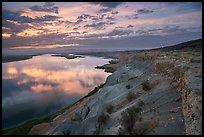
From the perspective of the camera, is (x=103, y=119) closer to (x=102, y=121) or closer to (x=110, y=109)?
(x=102, y=121)

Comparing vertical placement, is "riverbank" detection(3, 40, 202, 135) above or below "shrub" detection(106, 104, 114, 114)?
above

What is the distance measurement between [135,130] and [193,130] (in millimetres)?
4188

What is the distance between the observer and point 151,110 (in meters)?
19.1

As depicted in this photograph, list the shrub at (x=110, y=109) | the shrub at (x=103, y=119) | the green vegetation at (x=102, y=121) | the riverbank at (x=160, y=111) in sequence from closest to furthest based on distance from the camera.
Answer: the riverbank at (x=160, y=111) < the green vegetation at (x=102, y=121) < the shrub at (x=103, y=119) < the shrub at (x=110, y=109)

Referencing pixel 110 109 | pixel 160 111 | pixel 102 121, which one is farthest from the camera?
pixel 110 109

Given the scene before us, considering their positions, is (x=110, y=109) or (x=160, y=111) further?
(x=110, y=109)

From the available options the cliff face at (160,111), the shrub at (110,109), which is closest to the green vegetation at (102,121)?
the cliff face at (160,111)

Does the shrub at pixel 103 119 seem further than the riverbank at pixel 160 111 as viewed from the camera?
Yes

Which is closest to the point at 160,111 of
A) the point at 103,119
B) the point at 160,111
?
the point at 160,111

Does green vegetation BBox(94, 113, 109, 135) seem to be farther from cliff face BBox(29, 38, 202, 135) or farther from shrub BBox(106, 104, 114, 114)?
shrub BBox(106, 104, 114, 114)

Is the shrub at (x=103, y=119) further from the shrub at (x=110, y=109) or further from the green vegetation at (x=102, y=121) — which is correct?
the shrub at (x=110, y=109)

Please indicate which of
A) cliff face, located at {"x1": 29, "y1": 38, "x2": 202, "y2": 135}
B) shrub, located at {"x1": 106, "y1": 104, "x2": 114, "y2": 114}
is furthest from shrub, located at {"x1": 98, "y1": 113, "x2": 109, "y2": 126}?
shrub, located at {"x1": 106, "y1": 104, "x2": 114, "y2": 114}

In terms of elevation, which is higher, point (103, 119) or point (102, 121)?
point (103, 119)

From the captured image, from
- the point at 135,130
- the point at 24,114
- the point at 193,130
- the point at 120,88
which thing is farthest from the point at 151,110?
the point at 24,114
